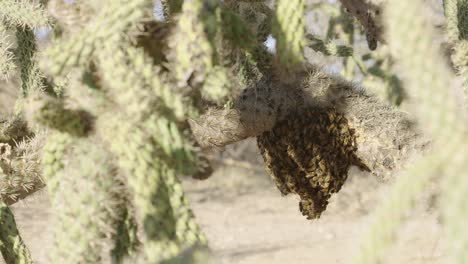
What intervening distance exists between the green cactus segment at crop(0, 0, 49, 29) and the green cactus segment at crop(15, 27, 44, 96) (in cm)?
7

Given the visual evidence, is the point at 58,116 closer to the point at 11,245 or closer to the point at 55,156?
the point at 55,156

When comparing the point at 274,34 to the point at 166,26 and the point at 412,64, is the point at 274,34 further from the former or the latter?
the point at 412,64

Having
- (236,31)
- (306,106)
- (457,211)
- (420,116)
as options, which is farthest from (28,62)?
(457,211)

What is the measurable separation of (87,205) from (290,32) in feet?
2.19

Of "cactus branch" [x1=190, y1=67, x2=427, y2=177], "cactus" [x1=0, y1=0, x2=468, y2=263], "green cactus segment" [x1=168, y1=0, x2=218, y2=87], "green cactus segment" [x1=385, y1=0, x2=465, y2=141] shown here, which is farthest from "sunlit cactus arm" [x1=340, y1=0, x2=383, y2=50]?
"green cactus segment" [x1=385, y1=0, x2=465, y2=141]

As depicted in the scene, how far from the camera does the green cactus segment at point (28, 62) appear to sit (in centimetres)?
309

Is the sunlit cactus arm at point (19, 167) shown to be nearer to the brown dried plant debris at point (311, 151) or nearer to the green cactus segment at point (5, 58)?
the green cactus segment at point (5, 58)

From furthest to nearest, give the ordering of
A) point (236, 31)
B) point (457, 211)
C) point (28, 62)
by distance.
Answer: point (28, 62) < point (236, 31) < point (457, 211)

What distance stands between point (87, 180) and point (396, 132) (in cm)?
202

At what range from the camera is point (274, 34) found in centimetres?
179

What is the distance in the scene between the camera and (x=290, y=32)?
68.7 inches

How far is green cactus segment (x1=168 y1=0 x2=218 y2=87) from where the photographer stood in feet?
5.29

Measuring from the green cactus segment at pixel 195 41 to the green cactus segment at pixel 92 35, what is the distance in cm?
11

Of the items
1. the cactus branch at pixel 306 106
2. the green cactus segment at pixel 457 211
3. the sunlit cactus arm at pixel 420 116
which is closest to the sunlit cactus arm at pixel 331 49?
the cactus branch at pixel 306 106
